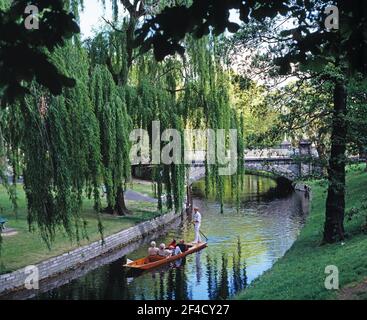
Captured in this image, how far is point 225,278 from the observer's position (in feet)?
45.2

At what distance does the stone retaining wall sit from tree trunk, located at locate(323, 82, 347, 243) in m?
6.54

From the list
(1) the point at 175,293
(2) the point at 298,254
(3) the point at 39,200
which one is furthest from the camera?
(2) the point at 298,254

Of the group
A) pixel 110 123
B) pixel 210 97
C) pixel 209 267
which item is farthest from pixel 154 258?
pixel 210 97

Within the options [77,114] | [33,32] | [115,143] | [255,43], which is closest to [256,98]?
[255,43]

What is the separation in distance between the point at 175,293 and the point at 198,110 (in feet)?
25.0

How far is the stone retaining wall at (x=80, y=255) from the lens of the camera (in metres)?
12.0

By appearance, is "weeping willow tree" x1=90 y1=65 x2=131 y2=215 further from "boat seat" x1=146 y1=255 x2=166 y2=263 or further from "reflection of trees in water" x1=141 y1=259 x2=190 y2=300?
"reflection of trees in water" x1=141 y1=259 x2=190 y2=300

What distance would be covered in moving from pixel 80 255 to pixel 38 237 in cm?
162

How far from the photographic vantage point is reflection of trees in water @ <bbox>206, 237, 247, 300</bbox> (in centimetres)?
1246

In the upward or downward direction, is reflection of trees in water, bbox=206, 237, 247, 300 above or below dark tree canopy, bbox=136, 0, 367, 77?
below

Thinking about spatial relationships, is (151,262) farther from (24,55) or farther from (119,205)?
(24,55)

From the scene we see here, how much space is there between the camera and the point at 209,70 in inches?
706

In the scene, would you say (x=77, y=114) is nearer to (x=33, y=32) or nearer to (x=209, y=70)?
(x=33, y=32)

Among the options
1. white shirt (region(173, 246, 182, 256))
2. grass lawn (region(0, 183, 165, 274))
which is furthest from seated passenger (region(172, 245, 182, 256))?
grass lawn (region(0, 183, 165, 274))
